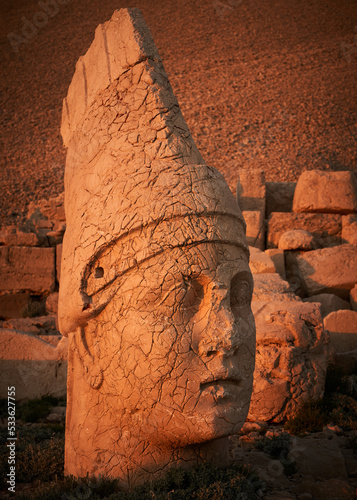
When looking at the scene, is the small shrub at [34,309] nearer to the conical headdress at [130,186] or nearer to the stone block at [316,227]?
the stone block at [316,227]

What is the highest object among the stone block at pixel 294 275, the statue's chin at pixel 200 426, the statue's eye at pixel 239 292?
the stone block at pixel 294 275

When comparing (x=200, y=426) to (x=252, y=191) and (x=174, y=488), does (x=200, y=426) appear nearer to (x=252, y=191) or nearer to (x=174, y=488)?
(x=174, y=488)

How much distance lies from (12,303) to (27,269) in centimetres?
86

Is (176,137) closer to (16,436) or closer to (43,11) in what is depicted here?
(16,436)

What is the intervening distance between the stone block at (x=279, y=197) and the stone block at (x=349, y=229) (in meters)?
1.67

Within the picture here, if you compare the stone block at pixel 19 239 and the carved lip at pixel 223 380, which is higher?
the stone block at pixel 19 239

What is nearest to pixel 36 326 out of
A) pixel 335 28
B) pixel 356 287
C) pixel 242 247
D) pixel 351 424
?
pixel 356 287

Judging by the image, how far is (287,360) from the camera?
510 centimetres

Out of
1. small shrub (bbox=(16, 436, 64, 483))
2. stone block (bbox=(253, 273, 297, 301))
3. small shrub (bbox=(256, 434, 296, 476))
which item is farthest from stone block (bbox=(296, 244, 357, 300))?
small shrub (bbox=(16, 436, 64, 483))

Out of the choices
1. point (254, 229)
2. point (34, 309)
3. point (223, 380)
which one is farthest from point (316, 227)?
point (223, 380)

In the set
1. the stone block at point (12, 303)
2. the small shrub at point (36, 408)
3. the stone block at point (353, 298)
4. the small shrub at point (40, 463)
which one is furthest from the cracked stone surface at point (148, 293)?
the stone block at point (12, 303)

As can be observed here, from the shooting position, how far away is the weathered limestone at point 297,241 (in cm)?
888

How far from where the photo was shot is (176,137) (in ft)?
9.89

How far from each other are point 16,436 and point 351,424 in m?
3.07
